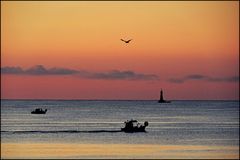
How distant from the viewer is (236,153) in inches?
3511

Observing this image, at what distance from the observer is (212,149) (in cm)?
9319

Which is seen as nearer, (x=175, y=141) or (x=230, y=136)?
(x=175, y=141)

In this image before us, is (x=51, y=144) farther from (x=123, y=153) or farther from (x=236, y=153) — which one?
(x=236, y=153)

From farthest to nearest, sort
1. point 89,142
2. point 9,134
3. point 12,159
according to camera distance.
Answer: point 9,134, point 89,142, point 12,159

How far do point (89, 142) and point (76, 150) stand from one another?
1123 cm

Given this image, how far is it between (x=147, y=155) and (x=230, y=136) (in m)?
33.4

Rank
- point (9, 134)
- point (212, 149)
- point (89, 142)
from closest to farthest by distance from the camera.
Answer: point (212, 149) < point (89, 142) < point (9, 134)

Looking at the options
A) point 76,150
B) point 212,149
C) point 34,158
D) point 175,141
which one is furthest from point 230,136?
point 34,158

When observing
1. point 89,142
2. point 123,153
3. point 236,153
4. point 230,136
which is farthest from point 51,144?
point 230,136

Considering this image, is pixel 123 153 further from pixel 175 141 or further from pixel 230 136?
pixel 230 136

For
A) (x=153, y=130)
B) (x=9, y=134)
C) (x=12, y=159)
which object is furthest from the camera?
(x=153, y=130)

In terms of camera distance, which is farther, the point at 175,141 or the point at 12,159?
the point at 175,141

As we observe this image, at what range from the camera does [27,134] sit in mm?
115625

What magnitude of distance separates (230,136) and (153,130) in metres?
15.2
